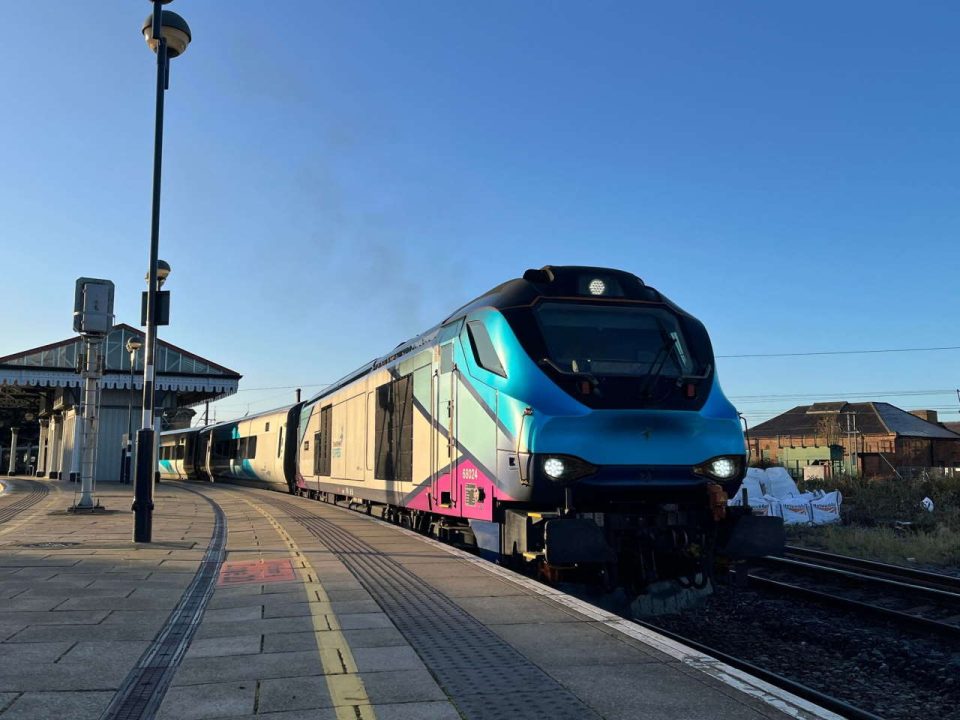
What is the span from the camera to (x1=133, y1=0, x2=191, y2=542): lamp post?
1142cm

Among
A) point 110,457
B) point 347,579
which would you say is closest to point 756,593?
point 347,579

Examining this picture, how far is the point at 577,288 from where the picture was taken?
8.41 meters

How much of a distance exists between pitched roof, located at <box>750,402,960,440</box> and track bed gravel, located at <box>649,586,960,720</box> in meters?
61.7

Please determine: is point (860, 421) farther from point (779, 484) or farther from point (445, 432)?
point (445, 432)

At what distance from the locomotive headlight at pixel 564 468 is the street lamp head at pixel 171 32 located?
9325 millimetres

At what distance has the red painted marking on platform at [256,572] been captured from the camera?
8.18 m

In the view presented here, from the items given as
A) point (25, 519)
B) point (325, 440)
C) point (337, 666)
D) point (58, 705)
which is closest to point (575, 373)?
point (337, 666)

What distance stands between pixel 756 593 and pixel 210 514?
40.0 feet

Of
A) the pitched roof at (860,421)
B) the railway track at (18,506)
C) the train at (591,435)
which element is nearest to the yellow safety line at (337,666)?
the train at (591,435)

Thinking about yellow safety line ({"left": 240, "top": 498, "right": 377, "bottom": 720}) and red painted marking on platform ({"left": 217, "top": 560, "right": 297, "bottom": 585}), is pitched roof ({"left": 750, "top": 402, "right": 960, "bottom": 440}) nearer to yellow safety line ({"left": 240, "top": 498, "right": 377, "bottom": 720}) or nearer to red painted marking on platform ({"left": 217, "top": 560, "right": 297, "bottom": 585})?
red painted marking on platform ({"left": 217, "top": 560, "right": 297, "bottom": 585})

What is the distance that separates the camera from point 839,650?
24.5 ft

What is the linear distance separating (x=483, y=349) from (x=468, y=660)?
4016mm

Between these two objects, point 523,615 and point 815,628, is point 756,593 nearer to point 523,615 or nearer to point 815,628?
point 815,628

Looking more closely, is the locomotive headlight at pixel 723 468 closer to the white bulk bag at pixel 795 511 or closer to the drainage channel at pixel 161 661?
the drainage channel at pixel 161 661
